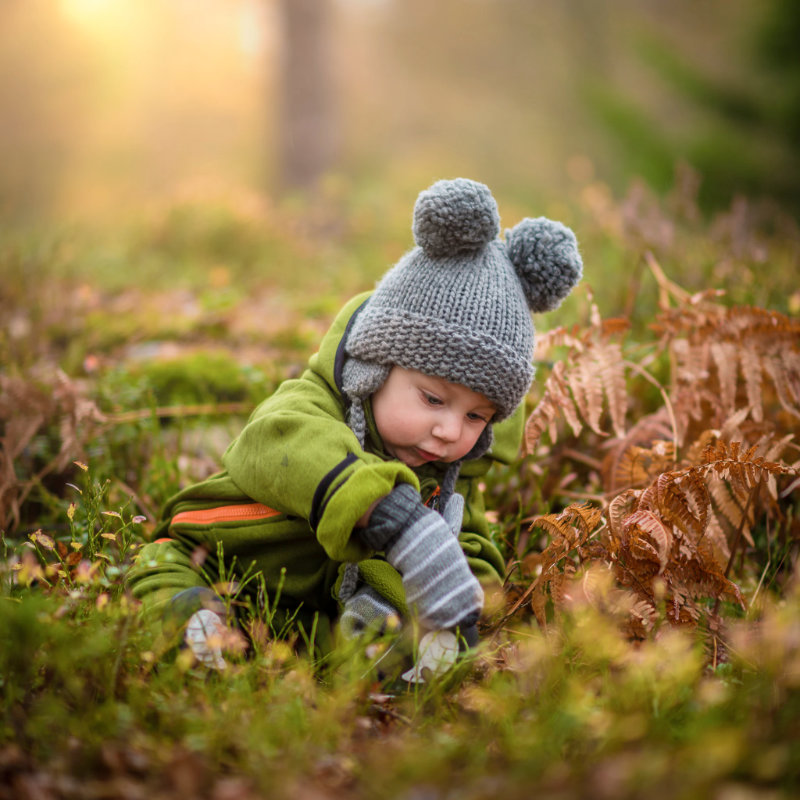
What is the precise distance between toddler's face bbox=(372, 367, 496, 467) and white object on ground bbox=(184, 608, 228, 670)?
2.49 feet

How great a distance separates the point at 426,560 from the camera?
6.67 feet

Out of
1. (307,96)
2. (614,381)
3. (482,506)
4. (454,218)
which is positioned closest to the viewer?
(454,218)

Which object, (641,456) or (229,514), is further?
(641,456)

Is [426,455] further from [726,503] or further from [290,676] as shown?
[726,503]

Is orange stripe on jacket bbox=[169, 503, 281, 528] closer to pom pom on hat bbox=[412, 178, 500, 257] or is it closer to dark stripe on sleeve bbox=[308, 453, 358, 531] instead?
dark stripe on sleeve bbox=[308, 453, 358, 531]

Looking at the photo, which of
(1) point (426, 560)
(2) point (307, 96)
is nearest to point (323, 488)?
(1) point (426, 560)

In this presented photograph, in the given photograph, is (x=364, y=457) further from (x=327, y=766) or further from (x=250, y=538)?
(x=327, y=766)

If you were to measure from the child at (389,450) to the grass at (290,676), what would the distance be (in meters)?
0.20

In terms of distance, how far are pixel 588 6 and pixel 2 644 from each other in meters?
23.8

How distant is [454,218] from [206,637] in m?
1.38

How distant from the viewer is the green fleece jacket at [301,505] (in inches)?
81.0

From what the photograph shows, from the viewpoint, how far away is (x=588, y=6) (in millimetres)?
21266

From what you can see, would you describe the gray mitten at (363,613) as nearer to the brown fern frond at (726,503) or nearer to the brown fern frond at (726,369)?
the brown fern frond at (726,503)

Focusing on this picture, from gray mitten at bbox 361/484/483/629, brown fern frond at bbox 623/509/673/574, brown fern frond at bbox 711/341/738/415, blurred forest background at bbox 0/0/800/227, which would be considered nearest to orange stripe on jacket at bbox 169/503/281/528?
gray mitten at bbox 361/484/483/629
